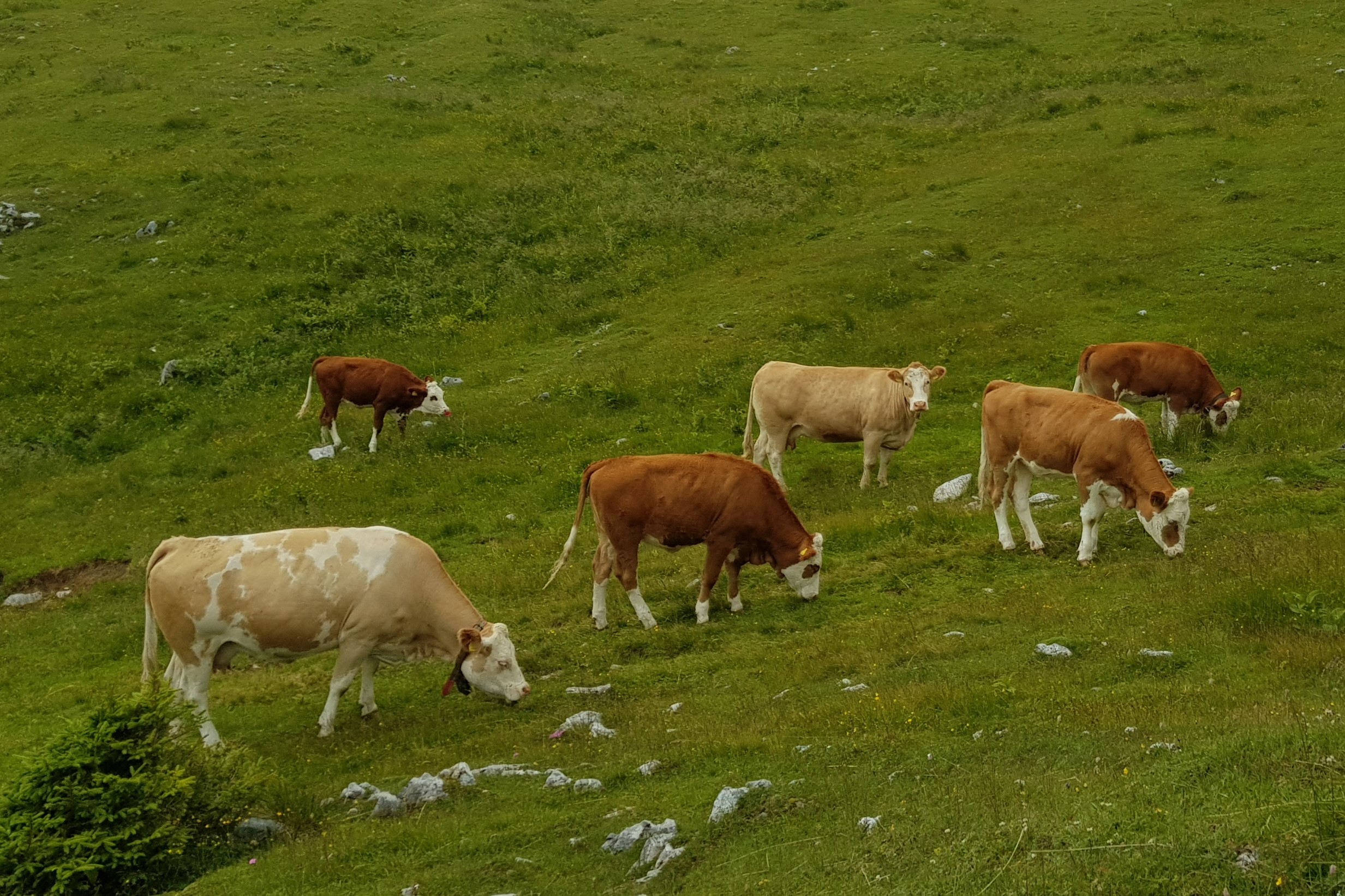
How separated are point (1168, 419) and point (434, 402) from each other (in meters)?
14.2

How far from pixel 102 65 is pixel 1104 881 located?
49472 mm

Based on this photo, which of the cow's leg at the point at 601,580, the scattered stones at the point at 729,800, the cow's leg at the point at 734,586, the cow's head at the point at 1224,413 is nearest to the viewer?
the scattered stones at the point at 729,800

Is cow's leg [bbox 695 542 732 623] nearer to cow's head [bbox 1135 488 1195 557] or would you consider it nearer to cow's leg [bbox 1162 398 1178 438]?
cow's head [bbox 1135 488 1195 557]

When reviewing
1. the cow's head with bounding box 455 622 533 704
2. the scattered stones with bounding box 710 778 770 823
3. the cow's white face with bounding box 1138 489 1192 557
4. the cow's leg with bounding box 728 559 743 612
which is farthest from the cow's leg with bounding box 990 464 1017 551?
the scattered stones with bounding box 710 778 770 823

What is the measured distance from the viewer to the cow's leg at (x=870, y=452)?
71.8 ft

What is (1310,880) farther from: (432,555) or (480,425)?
(480,425)

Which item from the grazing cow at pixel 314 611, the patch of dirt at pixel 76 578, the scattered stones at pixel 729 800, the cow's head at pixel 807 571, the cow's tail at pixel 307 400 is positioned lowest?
the patch of dirt at pixel 76 578

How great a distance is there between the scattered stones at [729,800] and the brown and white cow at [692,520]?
6.43 metres

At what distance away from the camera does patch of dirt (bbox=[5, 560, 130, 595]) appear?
21.0 m

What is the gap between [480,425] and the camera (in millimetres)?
25844

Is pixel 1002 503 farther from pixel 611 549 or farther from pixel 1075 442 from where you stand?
pixel 611 549

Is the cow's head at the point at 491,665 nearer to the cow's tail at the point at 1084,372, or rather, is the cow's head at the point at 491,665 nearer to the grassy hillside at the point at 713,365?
the grassy hillside at the point at 713,365

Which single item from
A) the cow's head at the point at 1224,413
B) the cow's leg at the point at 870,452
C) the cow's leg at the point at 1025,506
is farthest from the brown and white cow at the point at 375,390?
the cow's head at the point at 1224,413

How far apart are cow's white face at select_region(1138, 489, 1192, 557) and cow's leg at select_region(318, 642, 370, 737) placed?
371 inches
